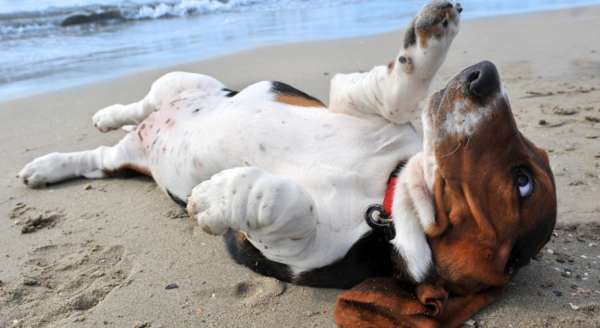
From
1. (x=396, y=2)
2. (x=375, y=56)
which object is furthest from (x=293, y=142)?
(x=396, y=2)

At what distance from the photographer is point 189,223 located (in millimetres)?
3320

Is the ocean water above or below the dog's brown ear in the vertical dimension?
below

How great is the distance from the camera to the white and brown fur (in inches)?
94.4

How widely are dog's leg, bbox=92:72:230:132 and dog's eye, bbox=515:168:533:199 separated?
2.01 meters

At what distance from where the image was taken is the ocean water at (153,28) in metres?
7.27

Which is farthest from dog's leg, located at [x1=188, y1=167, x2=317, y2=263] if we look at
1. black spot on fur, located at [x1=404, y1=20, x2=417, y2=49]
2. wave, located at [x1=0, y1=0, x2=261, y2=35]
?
wave, located at [x1=0, y1=0, x2=261, y2=35]

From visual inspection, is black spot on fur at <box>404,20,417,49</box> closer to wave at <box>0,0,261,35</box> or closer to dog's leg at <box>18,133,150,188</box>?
dog's leg at <box>18,133,150,188</box>

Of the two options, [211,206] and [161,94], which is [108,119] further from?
[211,206]

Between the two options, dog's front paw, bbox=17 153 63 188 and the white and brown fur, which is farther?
dog's front paw, bbox=17 153 63 188

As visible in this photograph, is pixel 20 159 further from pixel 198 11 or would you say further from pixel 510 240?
pixel 198 11

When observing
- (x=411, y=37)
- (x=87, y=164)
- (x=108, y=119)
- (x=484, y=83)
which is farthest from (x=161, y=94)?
(x=484, y=83)

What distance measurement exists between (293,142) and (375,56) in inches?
166

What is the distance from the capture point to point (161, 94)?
3.97 m

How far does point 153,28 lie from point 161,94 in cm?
Answer: 694
